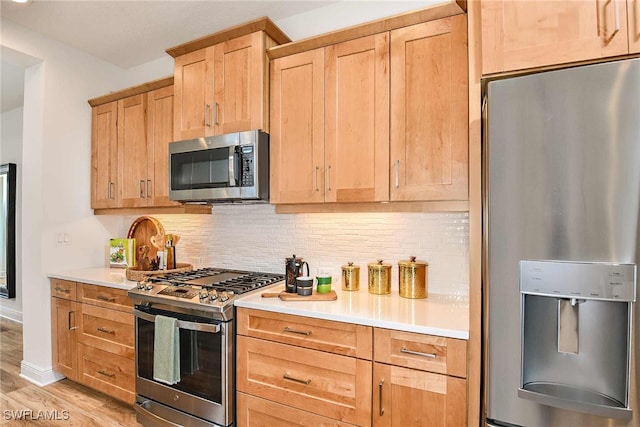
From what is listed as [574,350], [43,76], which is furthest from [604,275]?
[43,76]

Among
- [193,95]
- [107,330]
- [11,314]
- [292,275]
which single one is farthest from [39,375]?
[11,314]

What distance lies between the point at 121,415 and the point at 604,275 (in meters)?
2.86

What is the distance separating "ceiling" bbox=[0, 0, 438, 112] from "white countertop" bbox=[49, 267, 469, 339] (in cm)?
176

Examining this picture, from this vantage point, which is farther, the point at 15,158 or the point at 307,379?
the point at 15,158

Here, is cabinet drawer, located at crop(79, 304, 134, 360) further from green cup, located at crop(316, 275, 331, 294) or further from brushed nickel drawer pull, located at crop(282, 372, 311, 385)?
green cup, located at crop(316, 275, 331, 294)

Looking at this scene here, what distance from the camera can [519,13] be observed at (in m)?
1.16

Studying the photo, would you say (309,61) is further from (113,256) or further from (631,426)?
(113,256)

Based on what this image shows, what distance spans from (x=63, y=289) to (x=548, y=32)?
3.41 metres

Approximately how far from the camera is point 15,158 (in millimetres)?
4590

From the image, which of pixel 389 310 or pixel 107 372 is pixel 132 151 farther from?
pixel 389 310

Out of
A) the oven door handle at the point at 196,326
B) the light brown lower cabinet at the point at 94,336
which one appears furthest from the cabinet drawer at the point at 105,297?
the oven door handle at the point at 196,326

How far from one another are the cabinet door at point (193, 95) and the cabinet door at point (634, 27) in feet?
6.80

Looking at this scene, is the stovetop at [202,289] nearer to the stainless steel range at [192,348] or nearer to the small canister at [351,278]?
the stainless steel range at [192,348]

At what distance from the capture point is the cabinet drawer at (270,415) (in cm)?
162
